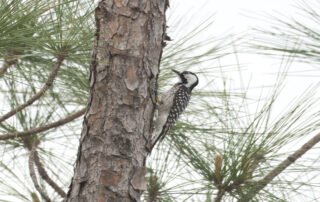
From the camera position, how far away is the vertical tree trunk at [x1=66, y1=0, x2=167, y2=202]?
2418 millimetres

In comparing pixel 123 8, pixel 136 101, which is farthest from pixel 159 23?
pixel 136 101

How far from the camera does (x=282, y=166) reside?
8.50 feet

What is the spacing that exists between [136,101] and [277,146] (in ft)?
1.84

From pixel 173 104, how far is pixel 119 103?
1.31 meters

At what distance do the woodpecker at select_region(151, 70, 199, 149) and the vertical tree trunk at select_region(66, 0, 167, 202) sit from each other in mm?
508

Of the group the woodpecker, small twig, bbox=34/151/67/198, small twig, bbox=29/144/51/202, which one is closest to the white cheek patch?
the woodpecker

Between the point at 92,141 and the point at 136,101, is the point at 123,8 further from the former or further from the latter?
the point at 92,141

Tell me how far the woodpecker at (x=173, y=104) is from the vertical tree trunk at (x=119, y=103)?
0.51 m

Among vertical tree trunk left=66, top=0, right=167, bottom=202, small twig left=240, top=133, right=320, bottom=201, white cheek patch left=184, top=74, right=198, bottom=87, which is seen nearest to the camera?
vertical tree trunk left=66, top=0, right=167, bottom=202

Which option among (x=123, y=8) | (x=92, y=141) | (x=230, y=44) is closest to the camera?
(x=92, y=141)

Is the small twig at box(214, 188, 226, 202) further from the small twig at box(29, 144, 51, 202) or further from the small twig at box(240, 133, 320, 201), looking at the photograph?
the small twig at box(29, 144, 51, 202)

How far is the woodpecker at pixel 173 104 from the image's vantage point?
10.6 feet

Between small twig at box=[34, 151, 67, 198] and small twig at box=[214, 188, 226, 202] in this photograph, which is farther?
small twig at box=[34, 151, 67, 198]

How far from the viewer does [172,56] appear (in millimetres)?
3145
